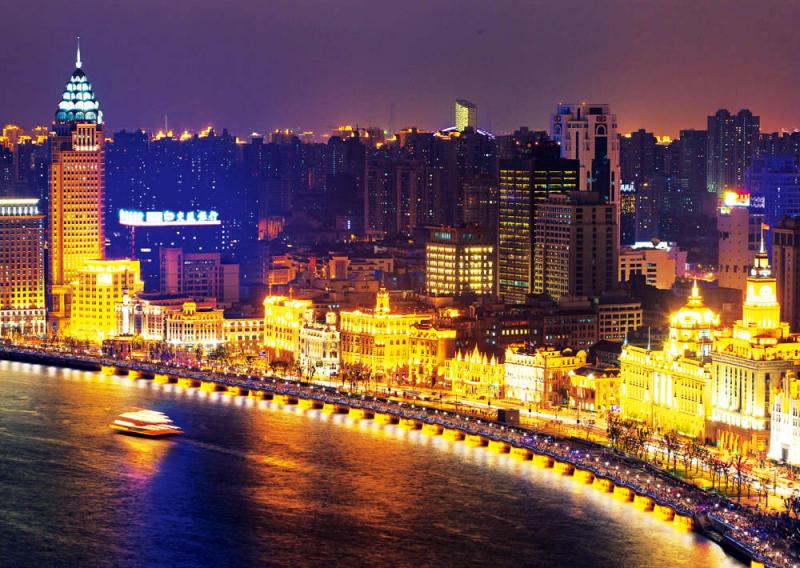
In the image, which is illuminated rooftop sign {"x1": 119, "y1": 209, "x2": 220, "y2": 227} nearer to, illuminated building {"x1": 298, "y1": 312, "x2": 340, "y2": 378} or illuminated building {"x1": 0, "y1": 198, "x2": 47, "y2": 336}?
illuminated building {"x1": 0, "y1": 198, "x2": 47, "y2": 336}

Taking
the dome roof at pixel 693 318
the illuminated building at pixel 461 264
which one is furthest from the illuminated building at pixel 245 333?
the dome roof at pixel 693 318

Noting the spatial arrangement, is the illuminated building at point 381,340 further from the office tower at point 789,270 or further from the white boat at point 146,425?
the office tower at point 789,270

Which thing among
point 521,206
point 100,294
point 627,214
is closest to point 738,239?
point 521,206

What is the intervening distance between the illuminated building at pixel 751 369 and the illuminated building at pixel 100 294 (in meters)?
30.1

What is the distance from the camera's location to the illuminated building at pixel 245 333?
69938 millimetres

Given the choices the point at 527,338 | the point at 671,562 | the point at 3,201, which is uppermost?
the point at 3,201

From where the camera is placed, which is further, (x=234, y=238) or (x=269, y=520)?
(x=234, y=238)

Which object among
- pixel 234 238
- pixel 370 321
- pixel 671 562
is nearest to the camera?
pixel 671 562

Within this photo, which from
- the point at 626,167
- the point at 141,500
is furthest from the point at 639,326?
the point at 626,167

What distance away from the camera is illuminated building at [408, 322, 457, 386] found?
6056 cm

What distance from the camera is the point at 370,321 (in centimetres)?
6247

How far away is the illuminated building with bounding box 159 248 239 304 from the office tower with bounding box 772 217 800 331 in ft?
78.7

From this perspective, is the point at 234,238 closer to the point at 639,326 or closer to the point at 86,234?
the point at 86,234

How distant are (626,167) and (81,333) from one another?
3618 cm
